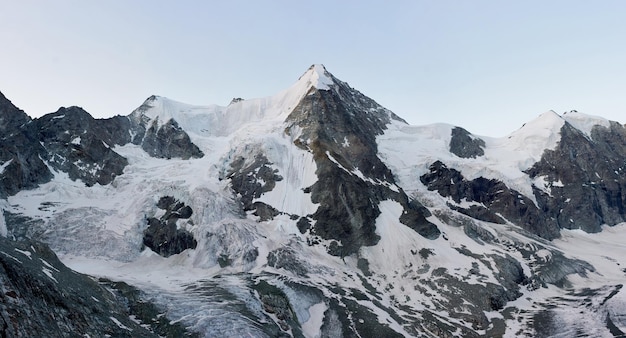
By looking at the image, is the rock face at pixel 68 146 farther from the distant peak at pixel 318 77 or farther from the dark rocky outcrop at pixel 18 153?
the distant peak at pixel 318 77

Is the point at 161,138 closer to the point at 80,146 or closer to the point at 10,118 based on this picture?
the point at 80,146

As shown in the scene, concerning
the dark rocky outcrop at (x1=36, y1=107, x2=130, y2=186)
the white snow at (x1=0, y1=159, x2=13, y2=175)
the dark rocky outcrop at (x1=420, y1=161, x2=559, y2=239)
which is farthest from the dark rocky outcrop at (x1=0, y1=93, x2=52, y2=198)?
the dark rocky outcrop at (x1=420, y1=161, x2=559, y2=239)

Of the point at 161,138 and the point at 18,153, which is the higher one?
the point at 161,138

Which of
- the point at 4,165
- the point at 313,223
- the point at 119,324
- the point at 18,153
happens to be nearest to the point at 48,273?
the point at 119,324

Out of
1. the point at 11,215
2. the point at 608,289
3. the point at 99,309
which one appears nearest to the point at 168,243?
the point at 11,215

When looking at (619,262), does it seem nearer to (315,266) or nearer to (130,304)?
(315,266)

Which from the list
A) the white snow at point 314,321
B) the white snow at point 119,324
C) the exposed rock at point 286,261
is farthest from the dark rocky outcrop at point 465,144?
the white snow at point 119,324
